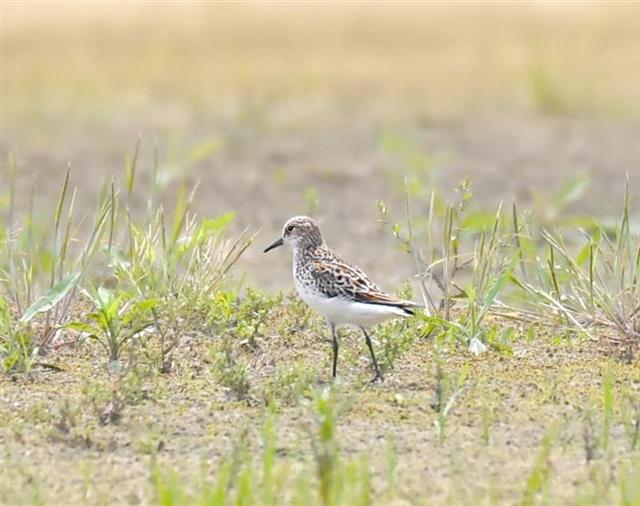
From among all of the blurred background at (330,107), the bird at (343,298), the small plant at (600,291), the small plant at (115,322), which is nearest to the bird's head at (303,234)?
the bird at (343,298)

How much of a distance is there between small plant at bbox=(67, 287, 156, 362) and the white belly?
2.11 feet

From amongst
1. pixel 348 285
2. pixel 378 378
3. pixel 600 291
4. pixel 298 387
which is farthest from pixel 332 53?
pixel 298 387

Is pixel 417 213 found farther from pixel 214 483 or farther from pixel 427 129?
pixel 214 483

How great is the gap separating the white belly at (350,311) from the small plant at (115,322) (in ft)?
2.11

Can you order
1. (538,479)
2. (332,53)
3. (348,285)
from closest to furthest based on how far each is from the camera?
(538,479) → (348,285) → (332,53)

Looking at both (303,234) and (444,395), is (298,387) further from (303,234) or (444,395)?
(303,234)

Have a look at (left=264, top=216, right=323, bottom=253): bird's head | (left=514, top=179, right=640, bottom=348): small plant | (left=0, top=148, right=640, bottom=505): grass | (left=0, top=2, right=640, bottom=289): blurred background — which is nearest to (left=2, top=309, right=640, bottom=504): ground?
(left=0, top=148, right=640, bottom=505): grass

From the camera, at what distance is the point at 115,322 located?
6762mm

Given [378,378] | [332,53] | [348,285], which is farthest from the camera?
[332,53]

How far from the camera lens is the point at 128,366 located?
6336 millimetres

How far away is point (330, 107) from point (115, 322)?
29.2 ft

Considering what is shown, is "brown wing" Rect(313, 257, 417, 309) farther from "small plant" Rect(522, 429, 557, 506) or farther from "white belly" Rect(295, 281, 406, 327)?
"small plant" Rect(522, 429, 557, 506)

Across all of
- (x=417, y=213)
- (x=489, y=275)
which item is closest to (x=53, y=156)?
(x=417, y=213)

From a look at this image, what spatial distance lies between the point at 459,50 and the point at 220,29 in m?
2.44
